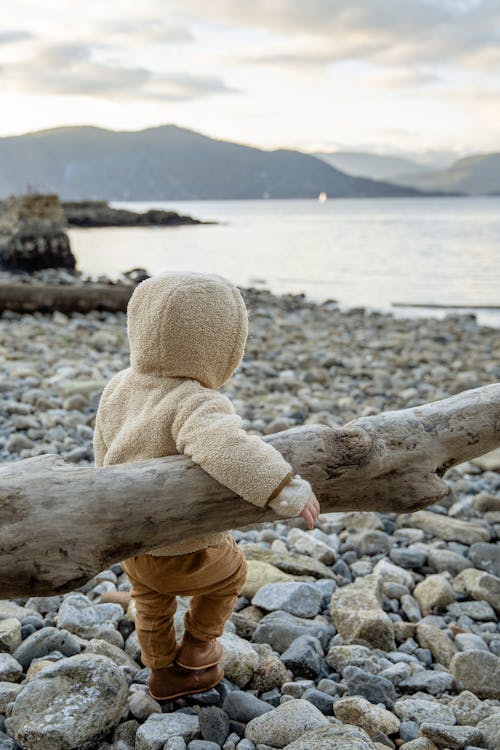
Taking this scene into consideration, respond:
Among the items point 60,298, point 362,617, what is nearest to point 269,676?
point 362,617

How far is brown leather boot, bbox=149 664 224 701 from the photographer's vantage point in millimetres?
2557

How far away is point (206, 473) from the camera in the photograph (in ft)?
6.76

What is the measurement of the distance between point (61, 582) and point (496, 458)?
14.3 ft

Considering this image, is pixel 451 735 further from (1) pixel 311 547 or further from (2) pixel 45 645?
(1) pixel 311 547

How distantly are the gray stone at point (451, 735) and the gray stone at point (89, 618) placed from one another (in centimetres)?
120

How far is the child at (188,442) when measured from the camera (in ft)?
6.61

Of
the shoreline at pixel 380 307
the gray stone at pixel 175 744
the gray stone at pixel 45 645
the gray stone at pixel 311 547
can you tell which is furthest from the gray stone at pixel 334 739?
the shoreline at pixel 380 307

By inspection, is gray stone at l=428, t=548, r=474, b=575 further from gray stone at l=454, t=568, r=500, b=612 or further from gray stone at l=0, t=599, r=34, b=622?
gray stone at l=0, t=599, r=34, b=622

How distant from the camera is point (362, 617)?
10.3 feet

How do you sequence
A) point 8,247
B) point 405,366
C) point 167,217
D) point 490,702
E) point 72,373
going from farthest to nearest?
1. point 167,217
2. point 8,247
3. point 405,366
4. point 72,373
5. point 490,702

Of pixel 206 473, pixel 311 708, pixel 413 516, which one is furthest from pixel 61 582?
pixel 413 516

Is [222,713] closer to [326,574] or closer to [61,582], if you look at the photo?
[61,582]

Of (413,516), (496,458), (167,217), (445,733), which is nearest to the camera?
(445,733)

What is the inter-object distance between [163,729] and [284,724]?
374mm
